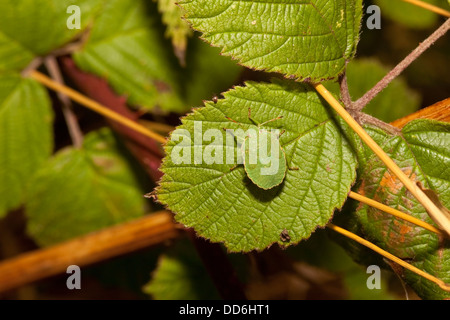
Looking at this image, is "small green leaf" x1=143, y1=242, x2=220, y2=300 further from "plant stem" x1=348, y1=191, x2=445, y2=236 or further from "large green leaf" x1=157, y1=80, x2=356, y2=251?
"plant stem" x1=348, y1=191, x2=445, y2=236

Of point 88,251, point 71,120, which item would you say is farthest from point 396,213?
point 71,120

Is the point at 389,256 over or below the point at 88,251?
below

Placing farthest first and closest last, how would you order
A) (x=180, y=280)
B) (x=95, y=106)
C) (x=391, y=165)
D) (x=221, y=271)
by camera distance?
(x=180, y=280) → (x=95, y=106) → (x=221, y=271) → (x=391, y=165)

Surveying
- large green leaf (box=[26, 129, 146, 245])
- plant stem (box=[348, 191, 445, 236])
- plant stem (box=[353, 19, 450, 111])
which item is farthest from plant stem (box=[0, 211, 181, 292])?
plant stem (box=[353, 19, 450, 111])

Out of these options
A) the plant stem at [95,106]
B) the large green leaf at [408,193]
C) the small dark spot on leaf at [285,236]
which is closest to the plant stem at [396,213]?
the large green leaf at [408,193]

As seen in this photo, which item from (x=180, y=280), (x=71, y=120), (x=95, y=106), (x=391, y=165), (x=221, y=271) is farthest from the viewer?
(x=71, y=120)

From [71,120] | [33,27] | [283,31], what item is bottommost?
[283,31]

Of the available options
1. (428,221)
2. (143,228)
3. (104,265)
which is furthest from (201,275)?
(428,221)

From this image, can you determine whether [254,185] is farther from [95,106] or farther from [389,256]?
[95,106]
